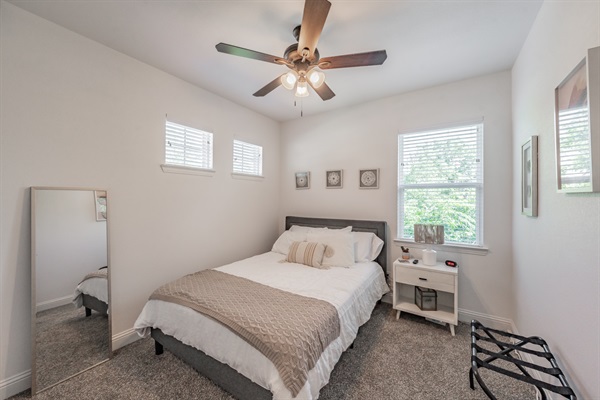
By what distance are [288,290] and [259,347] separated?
65cm

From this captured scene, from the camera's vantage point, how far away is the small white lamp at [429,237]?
252 cm

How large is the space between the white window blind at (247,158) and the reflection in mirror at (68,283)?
1682mm

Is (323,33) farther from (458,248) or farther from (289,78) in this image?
(458,248)

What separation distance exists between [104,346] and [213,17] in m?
3.00

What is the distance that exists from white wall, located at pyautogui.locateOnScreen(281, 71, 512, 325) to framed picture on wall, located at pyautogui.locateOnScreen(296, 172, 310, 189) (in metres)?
0.08

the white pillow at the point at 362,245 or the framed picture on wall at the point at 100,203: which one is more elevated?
the framed picture on wall at the point at 100,203

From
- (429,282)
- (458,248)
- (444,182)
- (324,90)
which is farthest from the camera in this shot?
(444,182)

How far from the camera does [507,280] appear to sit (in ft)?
7.95

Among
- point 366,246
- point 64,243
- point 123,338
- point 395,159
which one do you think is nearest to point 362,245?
point 366,246

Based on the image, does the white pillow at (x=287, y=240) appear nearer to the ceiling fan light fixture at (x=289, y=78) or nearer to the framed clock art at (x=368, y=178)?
the framed clock art at (x=368, y=178)

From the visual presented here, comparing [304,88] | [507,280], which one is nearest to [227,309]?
[304,88]

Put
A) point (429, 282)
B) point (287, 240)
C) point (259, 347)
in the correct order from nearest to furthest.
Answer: point (259, 347) → point (429, 282) → point (287, 240)

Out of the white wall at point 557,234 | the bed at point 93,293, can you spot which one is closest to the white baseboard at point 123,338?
the bed at point 93,293

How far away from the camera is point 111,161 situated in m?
2.16
